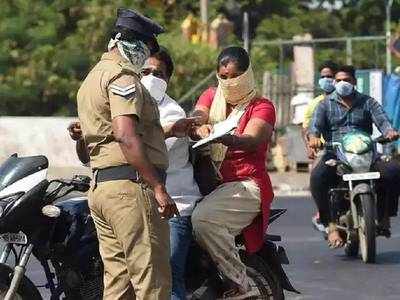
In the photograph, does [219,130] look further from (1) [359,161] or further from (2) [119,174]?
(1) [359,161]

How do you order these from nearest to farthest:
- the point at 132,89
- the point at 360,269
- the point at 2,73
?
1. the point at 132,89
2. the point at 360,269
3. the point at 2,73

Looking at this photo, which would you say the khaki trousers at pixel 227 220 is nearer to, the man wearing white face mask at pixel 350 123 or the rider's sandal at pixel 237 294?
the rider's sandal at pixel 237 294

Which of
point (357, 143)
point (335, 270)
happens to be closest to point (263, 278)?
point (335, 270)

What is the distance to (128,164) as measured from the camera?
20.4 ft

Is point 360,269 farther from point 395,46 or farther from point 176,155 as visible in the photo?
point 395,46

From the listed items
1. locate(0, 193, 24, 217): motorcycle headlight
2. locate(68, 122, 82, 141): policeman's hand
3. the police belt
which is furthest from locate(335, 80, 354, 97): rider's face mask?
the police belt

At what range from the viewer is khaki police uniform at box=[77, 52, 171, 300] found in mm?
6207

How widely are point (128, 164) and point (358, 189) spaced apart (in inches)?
194

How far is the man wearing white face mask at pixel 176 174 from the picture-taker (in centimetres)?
694

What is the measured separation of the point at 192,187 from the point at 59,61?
19.2 m

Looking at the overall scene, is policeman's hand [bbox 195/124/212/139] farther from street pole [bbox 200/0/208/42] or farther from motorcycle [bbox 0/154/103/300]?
street pole [bbox 200/0/208/42]

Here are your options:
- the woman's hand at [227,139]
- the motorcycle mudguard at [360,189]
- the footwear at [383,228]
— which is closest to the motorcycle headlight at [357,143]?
the motorcycle mudguard at [360,189]

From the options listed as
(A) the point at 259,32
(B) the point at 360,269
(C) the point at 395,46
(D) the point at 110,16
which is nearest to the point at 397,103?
(C) the point at 395,46

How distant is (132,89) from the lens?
6137mm
